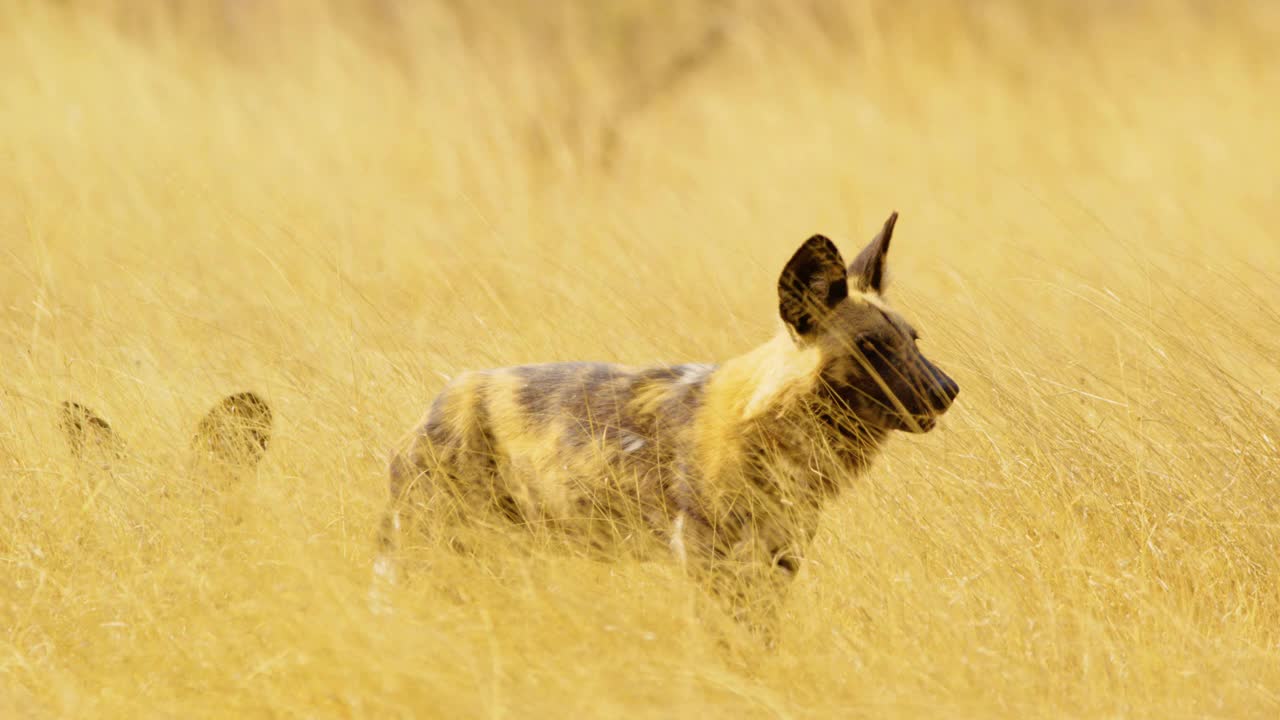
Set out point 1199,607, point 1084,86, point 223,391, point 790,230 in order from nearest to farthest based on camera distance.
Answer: point 1199,607, point 223,391, point 790,230, point 1084,86

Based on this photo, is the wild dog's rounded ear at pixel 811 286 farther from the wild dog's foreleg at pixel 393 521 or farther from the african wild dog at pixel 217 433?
the african wild dog at pixel 217 433

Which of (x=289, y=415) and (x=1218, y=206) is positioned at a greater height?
(x=1218, y=206)

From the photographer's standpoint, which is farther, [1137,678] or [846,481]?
[846,481]

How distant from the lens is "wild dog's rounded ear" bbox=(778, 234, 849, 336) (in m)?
3.59

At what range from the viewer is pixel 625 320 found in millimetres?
5520

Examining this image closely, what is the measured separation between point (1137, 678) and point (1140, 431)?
1158mm

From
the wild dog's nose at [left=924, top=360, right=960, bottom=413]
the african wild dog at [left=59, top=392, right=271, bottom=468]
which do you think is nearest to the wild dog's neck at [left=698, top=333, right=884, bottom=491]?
the wild dog's nose at [left=924, top=360, right=960, bottom=413]

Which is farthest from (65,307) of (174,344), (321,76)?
(321,76)

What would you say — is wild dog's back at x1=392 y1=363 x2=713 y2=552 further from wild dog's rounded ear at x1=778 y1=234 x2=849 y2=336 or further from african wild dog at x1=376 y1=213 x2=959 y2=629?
wild dog's rounded ear at x1=778 y1=234 x2=849 y2=336

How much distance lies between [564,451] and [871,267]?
0.92 meters

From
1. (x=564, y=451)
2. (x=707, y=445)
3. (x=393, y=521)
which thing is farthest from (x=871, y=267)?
(x=393, y=521)

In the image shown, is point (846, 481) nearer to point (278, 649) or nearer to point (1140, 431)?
point (1140, 431)

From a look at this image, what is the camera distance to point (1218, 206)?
28.7 ft

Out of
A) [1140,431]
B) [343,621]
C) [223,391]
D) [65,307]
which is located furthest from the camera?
[65,307]
